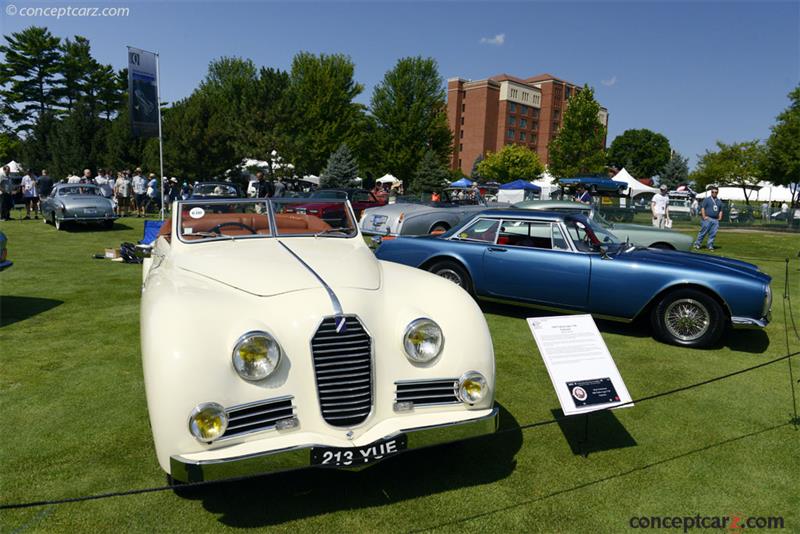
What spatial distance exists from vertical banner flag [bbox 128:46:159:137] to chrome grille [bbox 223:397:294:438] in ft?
60.3

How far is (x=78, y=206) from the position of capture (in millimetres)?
15641

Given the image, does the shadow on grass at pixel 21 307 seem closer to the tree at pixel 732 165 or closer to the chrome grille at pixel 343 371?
the chrome grille at pixel 343 371

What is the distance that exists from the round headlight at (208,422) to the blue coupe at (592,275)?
193 inches

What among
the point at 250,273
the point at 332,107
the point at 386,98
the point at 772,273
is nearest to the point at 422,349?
the point at 250,273

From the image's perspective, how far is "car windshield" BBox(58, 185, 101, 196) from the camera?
1628cm

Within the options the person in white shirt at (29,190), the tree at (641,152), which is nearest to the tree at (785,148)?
the person in white shirt at (29,190)

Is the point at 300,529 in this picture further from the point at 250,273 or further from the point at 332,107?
the point at 332,107

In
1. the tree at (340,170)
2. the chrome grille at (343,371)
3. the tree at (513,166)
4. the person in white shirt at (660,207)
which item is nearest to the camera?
the chrome grille at (343,371)

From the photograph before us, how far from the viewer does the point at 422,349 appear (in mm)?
3166

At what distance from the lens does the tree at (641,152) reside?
90.0 metres

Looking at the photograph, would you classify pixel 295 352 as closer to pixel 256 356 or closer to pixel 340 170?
pixel 256 356

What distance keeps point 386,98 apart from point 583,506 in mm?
52698

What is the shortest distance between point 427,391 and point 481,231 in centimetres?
466

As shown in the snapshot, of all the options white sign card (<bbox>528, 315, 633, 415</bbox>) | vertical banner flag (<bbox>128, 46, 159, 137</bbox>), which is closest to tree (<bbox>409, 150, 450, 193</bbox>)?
vertical banner flag (<bbox>128, 46, 159, 137</bbox>)
